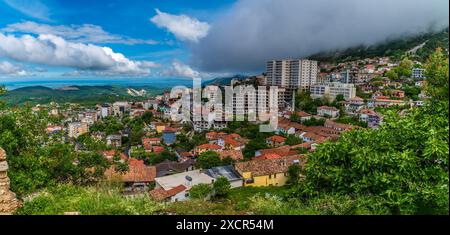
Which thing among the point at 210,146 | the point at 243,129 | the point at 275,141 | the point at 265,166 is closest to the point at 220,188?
the point at 265,166

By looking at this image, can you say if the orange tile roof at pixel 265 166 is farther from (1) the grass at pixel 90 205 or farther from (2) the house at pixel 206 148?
(1) the grass at pixel 90 205

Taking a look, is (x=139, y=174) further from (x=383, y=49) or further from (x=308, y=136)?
(x=383, y=49)

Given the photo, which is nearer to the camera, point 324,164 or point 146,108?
point 324,164

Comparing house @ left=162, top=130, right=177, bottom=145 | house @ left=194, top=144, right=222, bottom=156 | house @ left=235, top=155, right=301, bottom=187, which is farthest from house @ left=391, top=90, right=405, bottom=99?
house @ left=162, top=130, right=177, bottom=145
